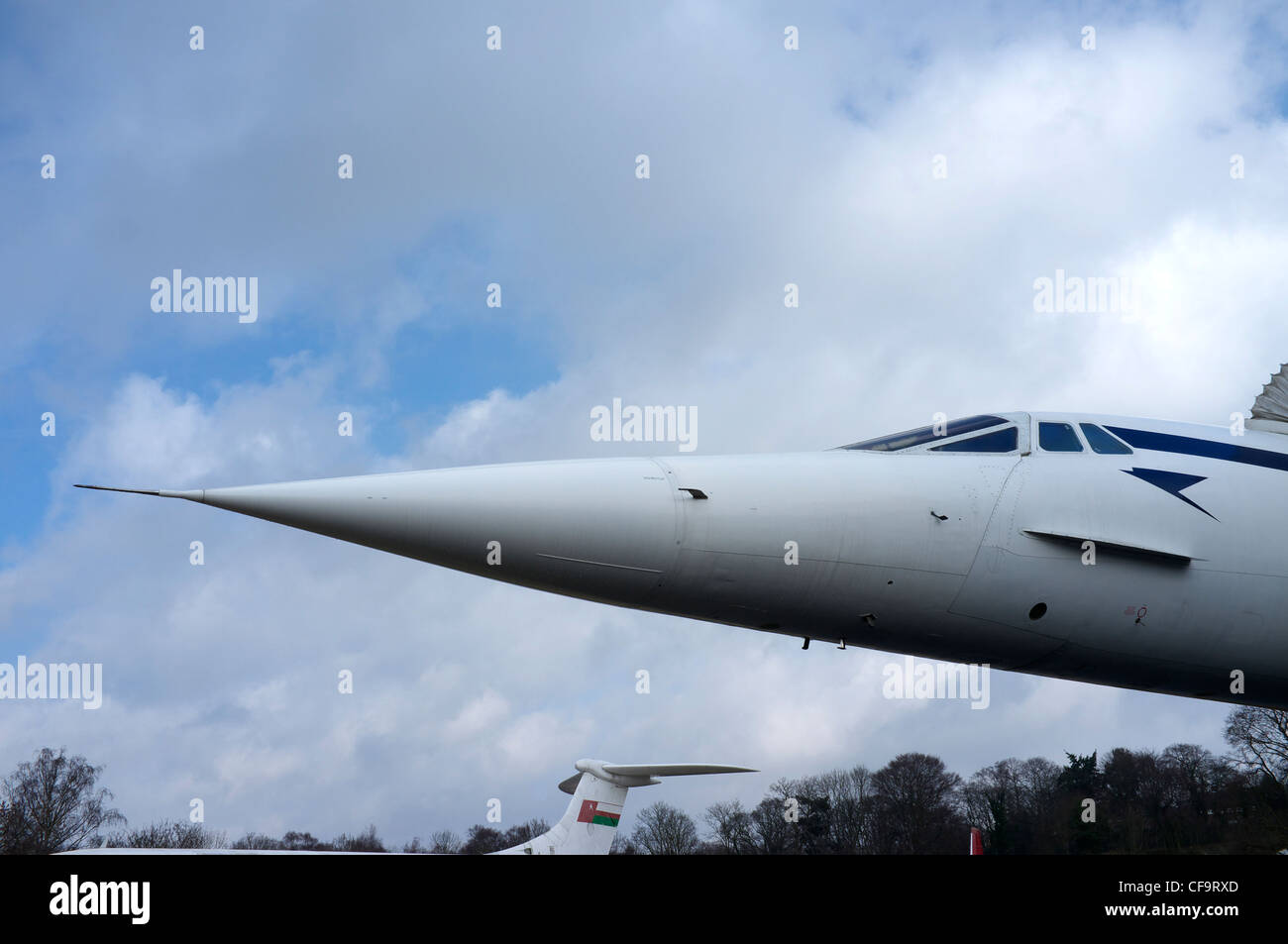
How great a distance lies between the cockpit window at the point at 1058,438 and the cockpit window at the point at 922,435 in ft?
0.87

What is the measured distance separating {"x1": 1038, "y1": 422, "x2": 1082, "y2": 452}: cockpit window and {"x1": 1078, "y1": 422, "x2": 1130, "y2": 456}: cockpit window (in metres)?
0.10

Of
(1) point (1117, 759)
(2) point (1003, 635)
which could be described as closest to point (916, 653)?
(2) point (1003, 635)

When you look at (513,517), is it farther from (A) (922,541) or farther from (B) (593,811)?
(B) (593,811)

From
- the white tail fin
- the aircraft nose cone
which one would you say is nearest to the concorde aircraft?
the aircraft nose cone

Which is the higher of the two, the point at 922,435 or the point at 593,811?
the point at 922,435

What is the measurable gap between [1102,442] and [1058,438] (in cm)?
30

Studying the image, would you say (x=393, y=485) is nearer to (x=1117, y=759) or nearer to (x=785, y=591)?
(x=785, y=591)

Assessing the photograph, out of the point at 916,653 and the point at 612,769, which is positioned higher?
the point at 916,653

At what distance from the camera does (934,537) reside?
17.9ft

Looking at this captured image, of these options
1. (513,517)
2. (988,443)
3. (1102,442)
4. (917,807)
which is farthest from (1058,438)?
(917,807)

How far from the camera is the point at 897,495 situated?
5.48m
